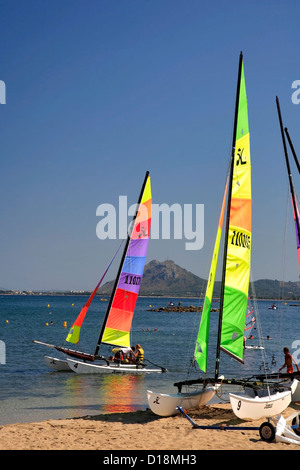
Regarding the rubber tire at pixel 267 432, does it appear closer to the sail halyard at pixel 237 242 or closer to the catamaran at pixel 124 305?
the sail halyard at pixel 237 242

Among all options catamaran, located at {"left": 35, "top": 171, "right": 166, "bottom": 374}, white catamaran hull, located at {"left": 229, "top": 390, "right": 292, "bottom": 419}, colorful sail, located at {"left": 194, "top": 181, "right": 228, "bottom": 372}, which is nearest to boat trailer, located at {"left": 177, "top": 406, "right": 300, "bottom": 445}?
white catamaran hull, located at {"left": 229, "top": 390, "right": 292, "bottom": 419}

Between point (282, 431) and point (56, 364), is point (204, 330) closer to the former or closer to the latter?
point (282, 431)

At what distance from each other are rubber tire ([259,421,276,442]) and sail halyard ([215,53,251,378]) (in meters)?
3.44

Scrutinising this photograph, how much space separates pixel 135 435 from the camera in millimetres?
14086

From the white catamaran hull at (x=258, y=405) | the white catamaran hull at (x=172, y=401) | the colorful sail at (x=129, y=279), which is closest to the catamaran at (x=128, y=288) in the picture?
the colorful sail at (x=129, y=279)

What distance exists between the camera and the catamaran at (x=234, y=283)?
16.4m

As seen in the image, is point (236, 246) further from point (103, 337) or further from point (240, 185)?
point (103, 337)

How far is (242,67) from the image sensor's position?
17.8 meters

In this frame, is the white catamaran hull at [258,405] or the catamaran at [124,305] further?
the catamaran at [124,305]

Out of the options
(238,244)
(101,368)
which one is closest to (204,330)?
(238,244)

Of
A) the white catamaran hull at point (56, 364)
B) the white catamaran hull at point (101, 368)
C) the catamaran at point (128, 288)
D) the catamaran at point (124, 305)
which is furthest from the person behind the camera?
the catamaran at point (128, 288)

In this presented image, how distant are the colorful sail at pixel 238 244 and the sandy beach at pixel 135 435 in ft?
9.02
